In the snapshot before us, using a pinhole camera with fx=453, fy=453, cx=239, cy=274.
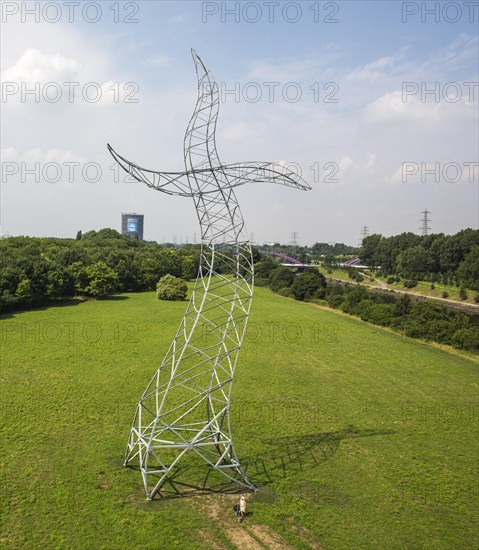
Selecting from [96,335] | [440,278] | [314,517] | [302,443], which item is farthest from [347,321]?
[440,278]

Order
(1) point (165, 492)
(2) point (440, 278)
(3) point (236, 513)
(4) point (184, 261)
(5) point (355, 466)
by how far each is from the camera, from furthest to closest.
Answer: (2) point (440, 278), (4) point (184, 261), (5) point (355, 466), (1) point (165, 492), (3) point (236, 513)

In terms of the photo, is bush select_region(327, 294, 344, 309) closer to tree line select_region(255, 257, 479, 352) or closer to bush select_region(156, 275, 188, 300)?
tree line select_region(255, 257, 479, 352)

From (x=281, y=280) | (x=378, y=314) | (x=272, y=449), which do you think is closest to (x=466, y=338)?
(x=378, y=314)

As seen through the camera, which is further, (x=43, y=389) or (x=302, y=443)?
(x=43, y=389)

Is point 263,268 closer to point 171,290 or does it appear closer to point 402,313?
point 171,290

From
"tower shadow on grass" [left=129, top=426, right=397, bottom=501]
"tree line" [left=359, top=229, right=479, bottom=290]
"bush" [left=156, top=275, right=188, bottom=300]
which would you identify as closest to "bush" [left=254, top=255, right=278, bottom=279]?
"tree line" [left=359, top=229, right=479, bottom=290]

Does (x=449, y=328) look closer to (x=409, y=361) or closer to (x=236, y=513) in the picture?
(x=409, y=361)

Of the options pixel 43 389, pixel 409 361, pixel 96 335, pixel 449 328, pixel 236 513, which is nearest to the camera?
pixel 236 513

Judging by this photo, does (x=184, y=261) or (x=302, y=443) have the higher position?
(x=184, y=261)
